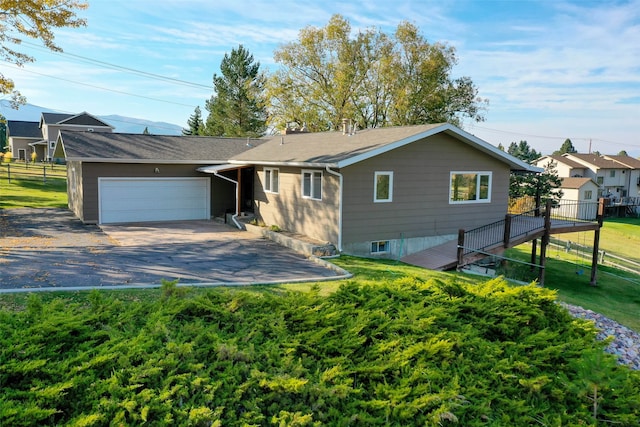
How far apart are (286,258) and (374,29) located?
26799 millimetres

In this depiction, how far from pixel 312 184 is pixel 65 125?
1896 inches

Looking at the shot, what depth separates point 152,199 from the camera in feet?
66.2

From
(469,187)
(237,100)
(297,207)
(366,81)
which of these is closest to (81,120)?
(237,100)

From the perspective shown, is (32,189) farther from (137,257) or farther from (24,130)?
(24,130)

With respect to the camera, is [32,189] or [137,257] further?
[32,189]

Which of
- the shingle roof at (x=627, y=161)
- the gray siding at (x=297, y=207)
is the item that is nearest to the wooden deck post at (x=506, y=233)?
the gray siding at (x=297, y=207)

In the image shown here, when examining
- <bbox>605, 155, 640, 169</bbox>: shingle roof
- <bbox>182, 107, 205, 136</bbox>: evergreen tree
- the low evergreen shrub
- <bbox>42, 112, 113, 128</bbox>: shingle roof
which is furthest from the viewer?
<bbox>605, 155, 640, 169</bbox>: shingle roof

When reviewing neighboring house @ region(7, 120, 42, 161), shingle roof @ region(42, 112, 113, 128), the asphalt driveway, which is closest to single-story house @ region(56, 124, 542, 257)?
the asphalt driveway

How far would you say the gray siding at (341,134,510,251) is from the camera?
47.0ft

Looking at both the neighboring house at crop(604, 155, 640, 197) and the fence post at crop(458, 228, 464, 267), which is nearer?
the fence post at crop(458, 228, 464, 267)

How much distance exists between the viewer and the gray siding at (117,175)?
18.9m

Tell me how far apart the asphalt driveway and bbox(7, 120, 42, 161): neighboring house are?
4786 cm

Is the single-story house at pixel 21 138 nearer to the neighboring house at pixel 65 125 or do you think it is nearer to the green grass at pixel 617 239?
the neighboring house at pixel 65 125

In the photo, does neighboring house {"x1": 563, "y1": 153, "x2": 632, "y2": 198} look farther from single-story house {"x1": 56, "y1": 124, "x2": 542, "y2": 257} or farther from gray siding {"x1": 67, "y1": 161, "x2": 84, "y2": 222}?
gray siding {"x1": 67, "y1": 161, "x2": 84, "y2": 222}
